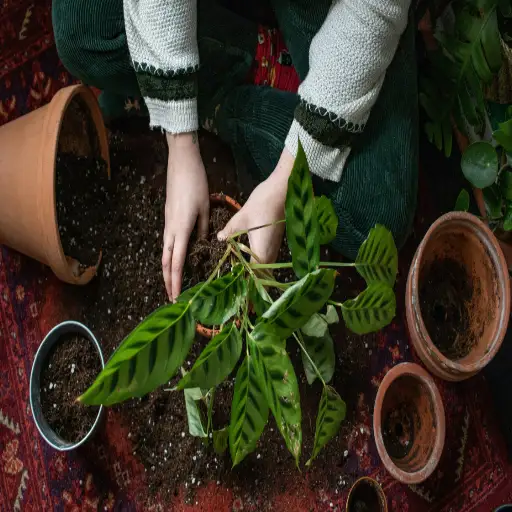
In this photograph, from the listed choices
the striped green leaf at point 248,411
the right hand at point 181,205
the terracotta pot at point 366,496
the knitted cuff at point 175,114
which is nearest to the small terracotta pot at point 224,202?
the right hand at point 181,205

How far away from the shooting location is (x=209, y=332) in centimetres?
103

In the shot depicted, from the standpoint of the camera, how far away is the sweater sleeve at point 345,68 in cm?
92

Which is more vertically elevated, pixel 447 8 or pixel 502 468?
pixel 447 8

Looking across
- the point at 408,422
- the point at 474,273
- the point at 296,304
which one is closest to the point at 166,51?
the point at 296,304

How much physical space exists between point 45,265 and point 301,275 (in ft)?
2.51

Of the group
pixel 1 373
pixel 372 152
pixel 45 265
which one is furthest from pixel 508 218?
pixel 1 373

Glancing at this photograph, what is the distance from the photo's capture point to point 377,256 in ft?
2.73

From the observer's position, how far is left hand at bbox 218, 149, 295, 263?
38.3 inches

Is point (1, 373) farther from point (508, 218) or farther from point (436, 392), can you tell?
point (508, 218)

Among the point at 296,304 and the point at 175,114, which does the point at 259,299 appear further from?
the point at 175,114

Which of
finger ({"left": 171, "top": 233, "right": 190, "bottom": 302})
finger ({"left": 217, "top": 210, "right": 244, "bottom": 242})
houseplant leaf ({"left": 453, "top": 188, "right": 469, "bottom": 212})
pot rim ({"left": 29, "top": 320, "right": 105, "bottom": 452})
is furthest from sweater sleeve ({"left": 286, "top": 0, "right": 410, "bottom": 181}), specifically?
pot rim ({"left": 29, "top": 320, "right": 105, "bottom": 452})

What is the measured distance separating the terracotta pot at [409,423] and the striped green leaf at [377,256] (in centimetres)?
36

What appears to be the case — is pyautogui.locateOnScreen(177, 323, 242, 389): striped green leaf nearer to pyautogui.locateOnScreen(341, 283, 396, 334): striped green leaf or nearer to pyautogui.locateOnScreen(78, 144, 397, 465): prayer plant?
pyautogui.locateOnScreen(78, 144, 397, 465): prayer plant

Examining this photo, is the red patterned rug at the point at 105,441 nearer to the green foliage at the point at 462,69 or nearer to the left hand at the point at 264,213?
the green foliage at the point at 462,69
